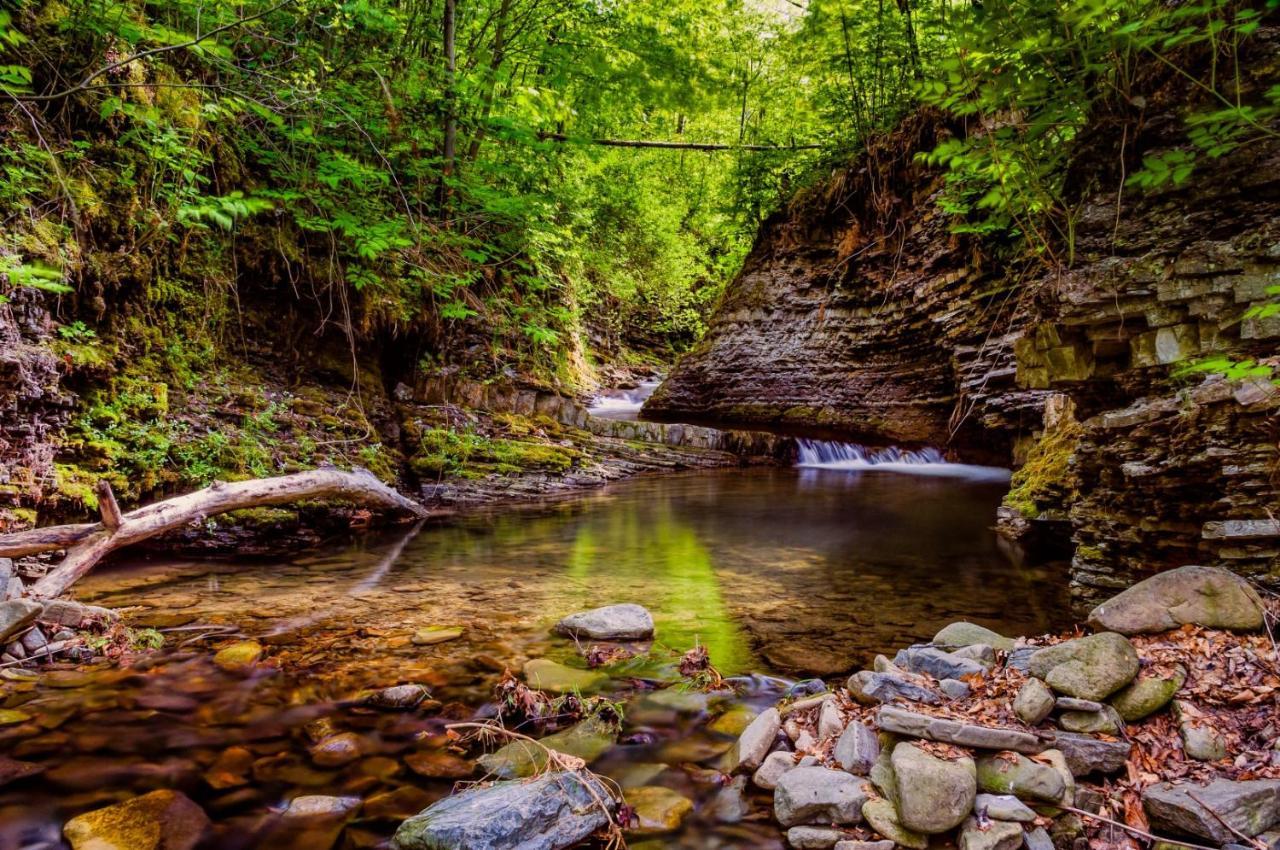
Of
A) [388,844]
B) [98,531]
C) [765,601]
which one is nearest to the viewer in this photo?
[388,844]

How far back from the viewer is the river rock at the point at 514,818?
1.86 metres

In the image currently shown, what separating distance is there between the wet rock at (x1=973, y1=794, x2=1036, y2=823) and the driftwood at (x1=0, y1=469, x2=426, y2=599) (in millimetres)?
4928

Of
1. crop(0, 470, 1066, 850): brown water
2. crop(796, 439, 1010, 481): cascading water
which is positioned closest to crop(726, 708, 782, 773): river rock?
crop(0, 470, 1066, 850): brown water

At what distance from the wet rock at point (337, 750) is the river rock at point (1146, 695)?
118 inches

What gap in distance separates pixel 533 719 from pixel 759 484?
872cm

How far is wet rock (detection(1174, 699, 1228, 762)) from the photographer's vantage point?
6.34ft

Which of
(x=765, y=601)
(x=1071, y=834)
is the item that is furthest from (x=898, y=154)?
(x=1071, y=834)

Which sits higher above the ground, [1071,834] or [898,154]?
[898,154]

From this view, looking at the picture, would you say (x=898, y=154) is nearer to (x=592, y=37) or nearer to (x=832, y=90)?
(x=832, y=90)

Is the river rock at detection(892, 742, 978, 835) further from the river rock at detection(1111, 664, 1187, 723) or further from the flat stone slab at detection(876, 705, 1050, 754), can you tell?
the river rock at detection(1111, 664, 1187, 723)

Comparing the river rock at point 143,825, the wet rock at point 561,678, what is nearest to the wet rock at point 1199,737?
the wet rock at point 561,678

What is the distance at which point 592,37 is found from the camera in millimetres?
9805

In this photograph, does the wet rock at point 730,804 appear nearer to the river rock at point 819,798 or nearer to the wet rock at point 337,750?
the river rock at point 819,798

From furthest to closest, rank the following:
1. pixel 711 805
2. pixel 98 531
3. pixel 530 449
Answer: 1. pixel 530 449
2. pixel 98 531
3. pixel 711 805
